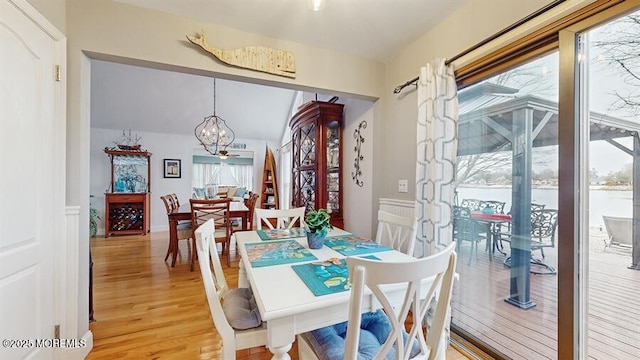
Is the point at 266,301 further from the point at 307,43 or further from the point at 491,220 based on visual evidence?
the point at 307,43

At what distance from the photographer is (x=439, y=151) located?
182cm

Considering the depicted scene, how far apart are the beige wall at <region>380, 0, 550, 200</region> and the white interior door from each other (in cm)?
259

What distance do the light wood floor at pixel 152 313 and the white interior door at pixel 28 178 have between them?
1.51ft

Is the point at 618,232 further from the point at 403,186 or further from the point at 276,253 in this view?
the point at 276,253

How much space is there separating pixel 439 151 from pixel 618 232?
96 cm

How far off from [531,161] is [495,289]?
92 cm

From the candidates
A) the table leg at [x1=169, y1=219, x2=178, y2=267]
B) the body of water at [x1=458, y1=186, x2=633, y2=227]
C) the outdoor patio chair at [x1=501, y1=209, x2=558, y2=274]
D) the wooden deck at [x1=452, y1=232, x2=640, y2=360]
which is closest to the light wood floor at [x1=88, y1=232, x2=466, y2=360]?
the table leg at [x1=169, y1=219, x2=178, y2=267]

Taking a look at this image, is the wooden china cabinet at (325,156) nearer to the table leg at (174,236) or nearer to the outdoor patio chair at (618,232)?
the table leg at (174,236)

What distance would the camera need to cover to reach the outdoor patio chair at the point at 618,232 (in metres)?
1.12

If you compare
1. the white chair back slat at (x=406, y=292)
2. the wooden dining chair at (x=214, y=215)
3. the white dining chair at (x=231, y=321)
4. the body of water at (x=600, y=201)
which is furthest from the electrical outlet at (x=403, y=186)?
the wooden dining chair at (x=214, y=215)

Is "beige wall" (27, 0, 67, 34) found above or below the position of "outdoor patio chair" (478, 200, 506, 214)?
above

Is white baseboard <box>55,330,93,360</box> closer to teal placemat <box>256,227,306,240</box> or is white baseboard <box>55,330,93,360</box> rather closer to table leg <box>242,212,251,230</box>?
teal placemat <box>256,227,306,240</box>

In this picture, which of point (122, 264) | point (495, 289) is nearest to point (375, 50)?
point (495, 289)

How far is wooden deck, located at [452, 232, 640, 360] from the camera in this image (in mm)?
1169
